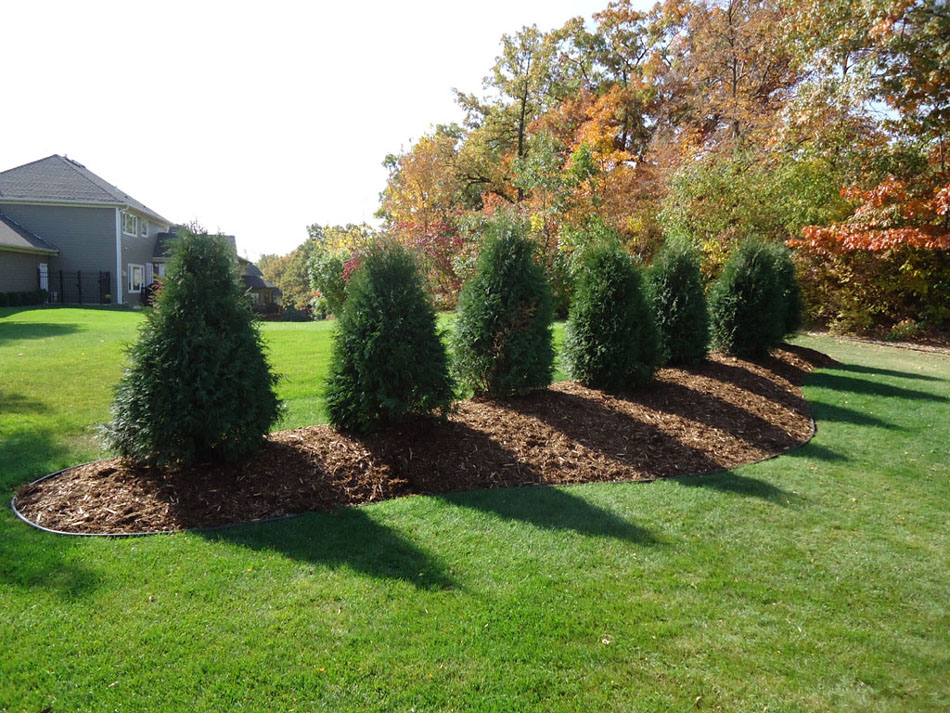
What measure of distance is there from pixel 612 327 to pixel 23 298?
25.4 metres

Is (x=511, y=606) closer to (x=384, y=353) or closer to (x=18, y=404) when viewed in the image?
(x=384, y=353)

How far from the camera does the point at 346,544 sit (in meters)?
3.73

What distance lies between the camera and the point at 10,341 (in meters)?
12.3

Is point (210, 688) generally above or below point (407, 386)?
below

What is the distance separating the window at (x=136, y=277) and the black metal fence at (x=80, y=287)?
1.52 meters

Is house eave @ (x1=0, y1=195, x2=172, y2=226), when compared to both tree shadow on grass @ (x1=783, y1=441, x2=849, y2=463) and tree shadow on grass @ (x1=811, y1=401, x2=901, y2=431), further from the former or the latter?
tree shadow on grass @ (x1=783, y1=441, x2=849, y2=463)

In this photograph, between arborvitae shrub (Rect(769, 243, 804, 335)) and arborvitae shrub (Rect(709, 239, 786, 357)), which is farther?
arborvitae shrub (Rect(769, 243, 804, 335))

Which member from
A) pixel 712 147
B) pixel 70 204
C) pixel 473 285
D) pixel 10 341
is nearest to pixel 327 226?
pixel 70 204

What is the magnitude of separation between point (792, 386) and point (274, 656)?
31.0 feet

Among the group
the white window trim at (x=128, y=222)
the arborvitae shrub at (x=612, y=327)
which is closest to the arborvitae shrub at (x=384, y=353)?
the arborvitae shrub at (x=612, y=327)

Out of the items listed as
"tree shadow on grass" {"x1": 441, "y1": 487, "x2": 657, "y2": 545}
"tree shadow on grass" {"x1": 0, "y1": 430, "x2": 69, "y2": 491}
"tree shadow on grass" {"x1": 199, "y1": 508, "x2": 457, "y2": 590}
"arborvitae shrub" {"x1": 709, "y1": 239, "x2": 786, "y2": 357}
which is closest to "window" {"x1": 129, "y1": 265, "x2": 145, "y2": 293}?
"tree shadow on grass" {"x1": 0, "y1": 430, "x2": 69, "y2": 491}

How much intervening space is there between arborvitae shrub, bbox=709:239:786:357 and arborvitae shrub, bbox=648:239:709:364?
1.76 m

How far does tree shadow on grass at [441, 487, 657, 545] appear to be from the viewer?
4.08 m

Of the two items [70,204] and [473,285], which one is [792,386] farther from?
[70,204]
